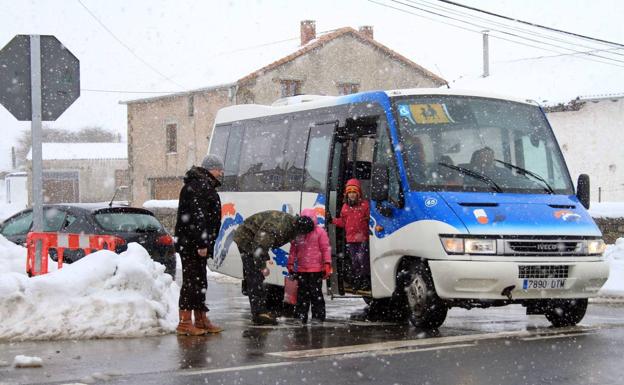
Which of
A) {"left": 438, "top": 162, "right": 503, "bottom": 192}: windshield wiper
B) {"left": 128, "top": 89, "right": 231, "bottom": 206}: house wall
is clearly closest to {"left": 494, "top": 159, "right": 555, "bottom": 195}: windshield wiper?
{"left": 438, "top": 162, "right": 503, "bottom": 192}: windshield wiper

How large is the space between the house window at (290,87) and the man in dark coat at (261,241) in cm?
3661

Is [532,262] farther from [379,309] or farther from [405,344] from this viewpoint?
[379,309]

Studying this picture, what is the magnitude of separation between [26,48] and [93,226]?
4.57m

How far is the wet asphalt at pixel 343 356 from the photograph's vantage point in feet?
24.5

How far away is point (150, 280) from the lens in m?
10.8

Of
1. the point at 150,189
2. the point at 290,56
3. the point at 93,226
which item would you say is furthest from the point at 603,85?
the point at 93,226

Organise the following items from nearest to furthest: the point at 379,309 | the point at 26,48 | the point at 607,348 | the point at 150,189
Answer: the point at 607,348
the point at 26,48
the point at 379,309
the point at 150,189

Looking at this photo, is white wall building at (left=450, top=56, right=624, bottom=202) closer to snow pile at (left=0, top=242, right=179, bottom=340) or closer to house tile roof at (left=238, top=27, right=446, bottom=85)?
house tile roof at (left=238, top=27, right=446, bottom=85)

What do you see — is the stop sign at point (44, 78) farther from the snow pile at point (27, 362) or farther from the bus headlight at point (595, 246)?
the bus headlight at point (595, 246)

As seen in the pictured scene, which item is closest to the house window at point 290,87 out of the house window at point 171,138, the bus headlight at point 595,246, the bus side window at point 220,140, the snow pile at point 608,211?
the house window at point 171,138

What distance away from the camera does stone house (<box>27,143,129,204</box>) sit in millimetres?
76250

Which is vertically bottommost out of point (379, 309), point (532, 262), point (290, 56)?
point (379, 309)

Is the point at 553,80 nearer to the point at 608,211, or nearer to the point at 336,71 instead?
the point at 336,71

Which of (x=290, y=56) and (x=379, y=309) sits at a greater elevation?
(x=290, y=56)
